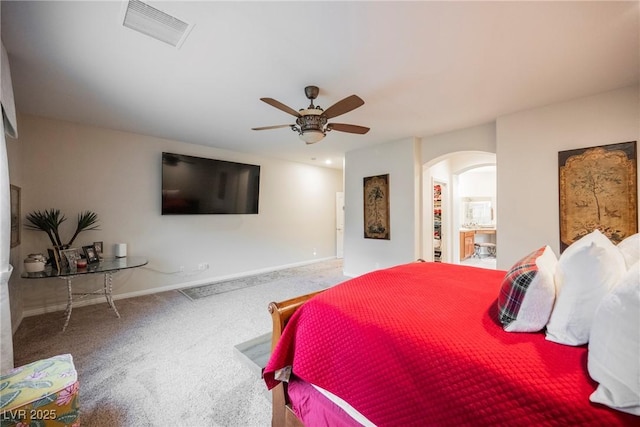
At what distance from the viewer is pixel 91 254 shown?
3432 mm

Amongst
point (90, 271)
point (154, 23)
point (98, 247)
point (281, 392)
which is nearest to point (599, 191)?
point (281, 392)

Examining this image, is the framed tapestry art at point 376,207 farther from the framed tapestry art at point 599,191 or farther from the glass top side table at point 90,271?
the glass top side table at point 90,271

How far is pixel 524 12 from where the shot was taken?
5.39 feet

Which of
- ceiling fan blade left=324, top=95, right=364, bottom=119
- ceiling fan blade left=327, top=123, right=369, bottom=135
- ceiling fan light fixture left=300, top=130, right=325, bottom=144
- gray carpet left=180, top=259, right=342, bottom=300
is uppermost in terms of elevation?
ceiling fan blade left=324, top=95, right=364, bottom=119

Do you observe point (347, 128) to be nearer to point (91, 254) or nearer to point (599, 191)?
point (599, 191)

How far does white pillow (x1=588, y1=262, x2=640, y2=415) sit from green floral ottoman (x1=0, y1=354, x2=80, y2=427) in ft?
7.30

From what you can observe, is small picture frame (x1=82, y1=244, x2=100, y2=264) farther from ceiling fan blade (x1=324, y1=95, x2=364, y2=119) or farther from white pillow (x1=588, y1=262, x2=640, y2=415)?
white pillow (x1=588, y1=262, x2=640, y2=415)

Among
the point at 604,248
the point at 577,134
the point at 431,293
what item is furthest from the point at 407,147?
the point at 604,248

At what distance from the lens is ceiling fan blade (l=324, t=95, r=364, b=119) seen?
2203mm

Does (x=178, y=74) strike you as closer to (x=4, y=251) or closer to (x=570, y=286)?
(x=4, y=251)

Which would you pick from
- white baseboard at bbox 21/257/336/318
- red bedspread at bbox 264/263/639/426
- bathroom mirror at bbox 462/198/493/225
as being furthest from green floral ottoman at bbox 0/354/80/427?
bathroom mirror at bbox 462/198/493/225

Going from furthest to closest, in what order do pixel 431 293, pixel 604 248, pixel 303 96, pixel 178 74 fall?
pixel 303 96 → pixel 178 74 → pixel 431 293 → pixel 604 248

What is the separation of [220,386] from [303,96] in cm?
272

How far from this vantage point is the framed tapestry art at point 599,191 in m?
2.59
